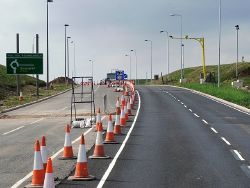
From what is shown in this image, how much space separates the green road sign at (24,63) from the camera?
5369cm

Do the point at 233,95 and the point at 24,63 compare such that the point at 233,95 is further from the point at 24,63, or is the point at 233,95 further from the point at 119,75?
the point at 119,75

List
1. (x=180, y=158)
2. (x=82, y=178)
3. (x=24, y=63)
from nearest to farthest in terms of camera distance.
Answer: (x=82, y=178), (x=180, y=158), (x=24, y=63)

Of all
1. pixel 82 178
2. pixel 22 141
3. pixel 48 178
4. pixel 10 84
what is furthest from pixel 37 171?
pixel 10 84

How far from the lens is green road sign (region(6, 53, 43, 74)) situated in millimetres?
53688

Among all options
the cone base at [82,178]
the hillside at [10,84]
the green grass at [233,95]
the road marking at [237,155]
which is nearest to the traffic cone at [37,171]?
the cone base at [82,178]

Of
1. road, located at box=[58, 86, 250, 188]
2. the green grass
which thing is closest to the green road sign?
the green grass

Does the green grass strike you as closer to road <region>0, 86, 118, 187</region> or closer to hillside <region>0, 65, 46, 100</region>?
road <region>0, 86, 118, 187</region>

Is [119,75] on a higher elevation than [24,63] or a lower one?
lower

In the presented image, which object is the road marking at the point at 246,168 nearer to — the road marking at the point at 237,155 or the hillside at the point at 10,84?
the road marking at the point at 237,155

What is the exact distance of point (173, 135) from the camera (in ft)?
76.1

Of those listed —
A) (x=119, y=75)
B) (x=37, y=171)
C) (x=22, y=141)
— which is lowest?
(x=22, y=141)

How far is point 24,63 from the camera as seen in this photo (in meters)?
54.5

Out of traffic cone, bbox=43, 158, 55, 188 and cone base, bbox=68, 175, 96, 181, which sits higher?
traffic cone, bbox=43, 158, 55, 188

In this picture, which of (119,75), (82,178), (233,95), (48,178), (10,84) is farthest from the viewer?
(119,75)
